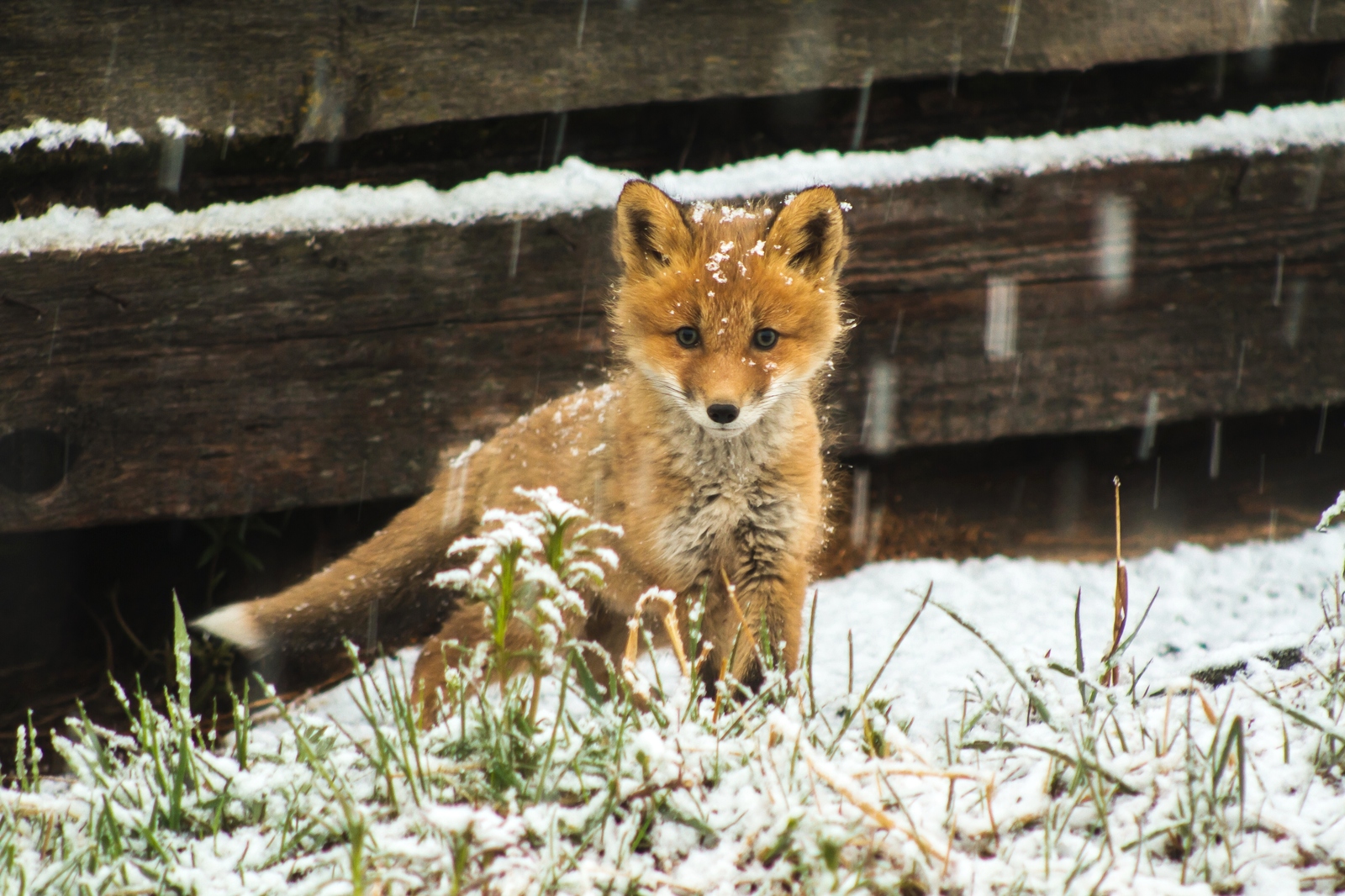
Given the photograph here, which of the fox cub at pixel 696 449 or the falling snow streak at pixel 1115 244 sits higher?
the falling snow streak at pixel 1115 244

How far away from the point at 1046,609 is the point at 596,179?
93.3 inches

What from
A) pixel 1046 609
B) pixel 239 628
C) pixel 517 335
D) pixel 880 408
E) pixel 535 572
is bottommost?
pixel 239 628

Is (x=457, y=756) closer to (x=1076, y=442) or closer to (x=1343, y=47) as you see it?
(x=1076, y=442)

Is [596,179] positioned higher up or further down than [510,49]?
further down

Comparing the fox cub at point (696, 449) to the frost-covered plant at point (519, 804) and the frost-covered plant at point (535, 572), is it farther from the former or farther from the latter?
the frost-covered plant at point (535, 572)

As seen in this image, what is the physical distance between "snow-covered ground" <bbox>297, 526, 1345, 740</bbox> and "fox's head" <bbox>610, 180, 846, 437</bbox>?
0.91m

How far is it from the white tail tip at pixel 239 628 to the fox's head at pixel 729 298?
5.00 ft

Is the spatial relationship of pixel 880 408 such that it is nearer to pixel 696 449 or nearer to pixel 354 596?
pixel 696 449

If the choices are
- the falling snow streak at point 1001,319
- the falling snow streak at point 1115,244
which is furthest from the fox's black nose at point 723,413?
the falling snow streak at point 1115,244

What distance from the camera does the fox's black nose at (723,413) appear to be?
2633 millimetres

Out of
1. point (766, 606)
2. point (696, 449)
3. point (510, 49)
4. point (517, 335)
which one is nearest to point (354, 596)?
point (517, 335)

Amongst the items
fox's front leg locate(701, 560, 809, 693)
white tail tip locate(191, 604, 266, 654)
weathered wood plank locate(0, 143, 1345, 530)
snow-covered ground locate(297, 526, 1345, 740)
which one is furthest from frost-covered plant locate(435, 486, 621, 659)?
weathered wood plank locate(0, 143, 1345, 530)

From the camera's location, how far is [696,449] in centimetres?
292

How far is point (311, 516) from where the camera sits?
4.16 meters
